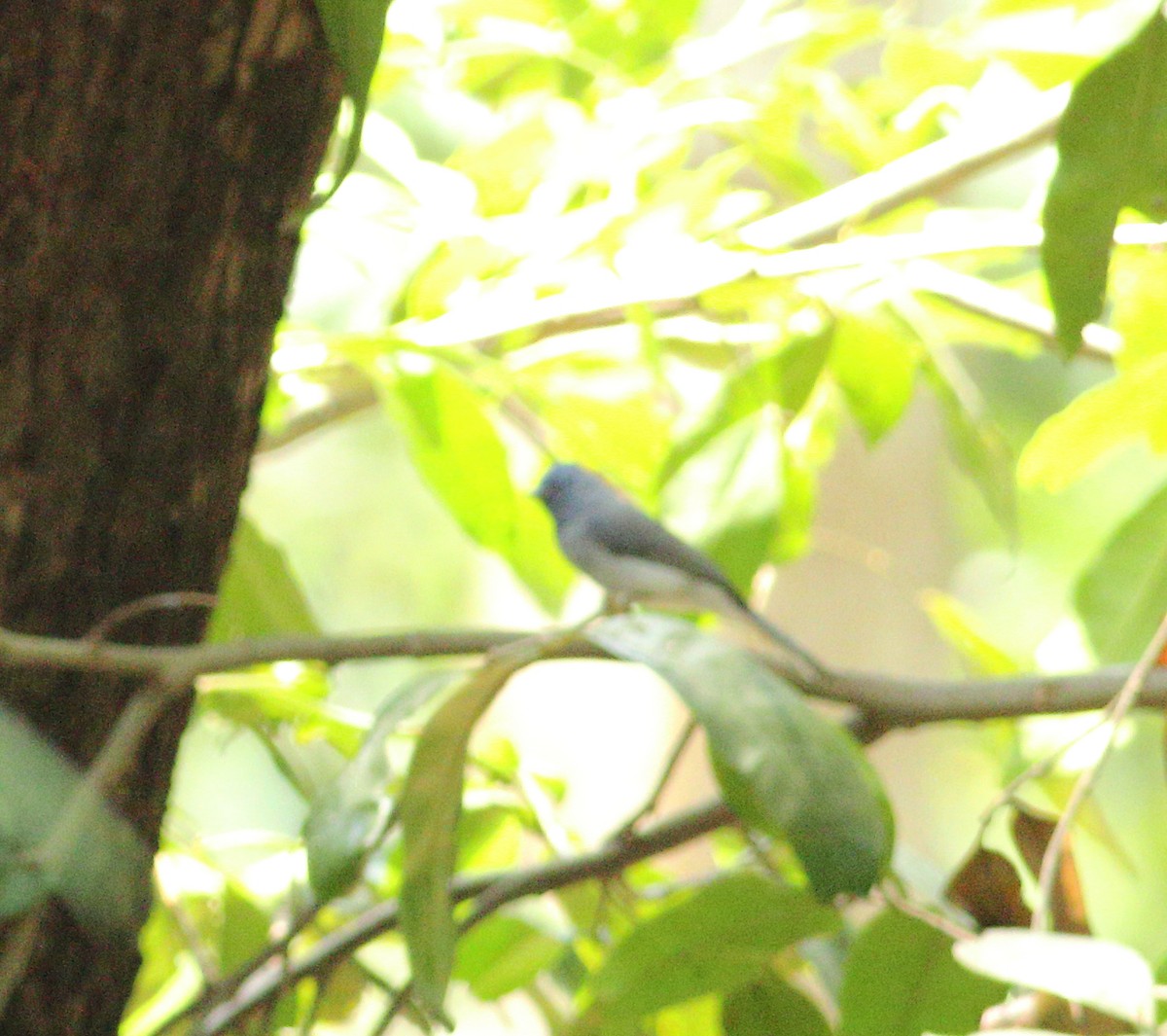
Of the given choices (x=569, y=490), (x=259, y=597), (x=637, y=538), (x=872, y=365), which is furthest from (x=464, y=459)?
(x=569, y=490)

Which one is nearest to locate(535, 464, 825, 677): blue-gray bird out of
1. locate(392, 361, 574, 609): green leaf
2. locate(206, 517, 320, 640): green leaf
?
locate(392, 361, 574, 609): green leaf

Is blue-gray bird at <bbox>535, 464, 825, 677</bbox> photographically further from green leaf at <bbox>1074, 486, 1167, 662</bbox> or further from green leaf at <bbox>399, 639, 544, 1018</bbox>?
green leaf at <bbox>399, 639, 544, 1018</bbox>

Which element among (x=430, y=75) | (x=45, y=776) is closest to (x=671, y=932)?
(x=45, y=776)

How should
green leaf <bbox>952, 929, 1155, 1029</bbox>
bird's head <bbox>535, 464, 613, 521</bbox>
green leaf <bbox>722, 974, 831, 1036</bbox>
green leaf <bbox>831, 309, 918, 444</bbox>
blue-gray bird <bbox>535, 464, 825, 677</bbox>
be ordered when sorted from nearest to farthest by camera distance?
1. green leaf <bbox>952, 929, 1155, 1029</bbox>
2. green leaf <bbox>722, 974, 831, 1036</bbox>
3. green leaf <bbox>831, 309, 918, 444</bbox>
4. blue-gray bird <bbox>535, 464, 825, 677</bbox>
5. bird's head <bbox>535, 464, 613, 521</bbox>

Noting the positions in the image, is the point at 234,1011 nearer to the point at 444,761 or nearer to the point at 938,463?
the point at 444,761

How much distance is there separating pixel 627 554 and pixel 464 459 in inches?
20.8

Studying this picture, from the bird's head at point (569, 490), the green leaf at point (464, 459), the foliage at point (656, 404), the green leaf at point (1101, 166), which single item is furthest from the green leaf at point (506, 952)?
the bird's head at point (569, 490)

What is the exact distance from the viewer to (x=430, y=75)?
3.10 feet

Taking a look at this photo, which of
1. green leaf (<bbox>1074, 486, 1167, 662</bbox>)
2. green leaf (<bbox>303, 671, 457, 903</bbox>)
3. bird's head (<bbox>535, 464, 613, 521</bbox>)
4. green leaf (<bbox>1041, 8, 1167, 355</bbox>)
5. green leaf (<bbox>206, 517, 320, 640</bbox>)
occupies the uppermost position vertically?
green leaf (<bbox>1041, 8, 1167, 355</bbox>)

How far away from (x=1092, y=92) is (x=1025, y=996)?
1.12 feet

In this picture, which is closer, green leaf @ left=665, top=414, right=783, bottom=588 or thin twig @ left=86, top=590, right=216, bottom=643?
thin twig @ left=86, top=590, right=216, bottom=643

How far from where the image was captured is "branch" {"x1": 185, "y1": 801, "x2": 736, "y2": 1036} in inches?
24.1

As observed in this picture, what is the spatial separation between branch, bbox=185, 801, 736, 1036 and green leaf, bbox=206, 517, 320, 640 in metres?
0.20

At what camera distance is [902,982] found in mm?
583
